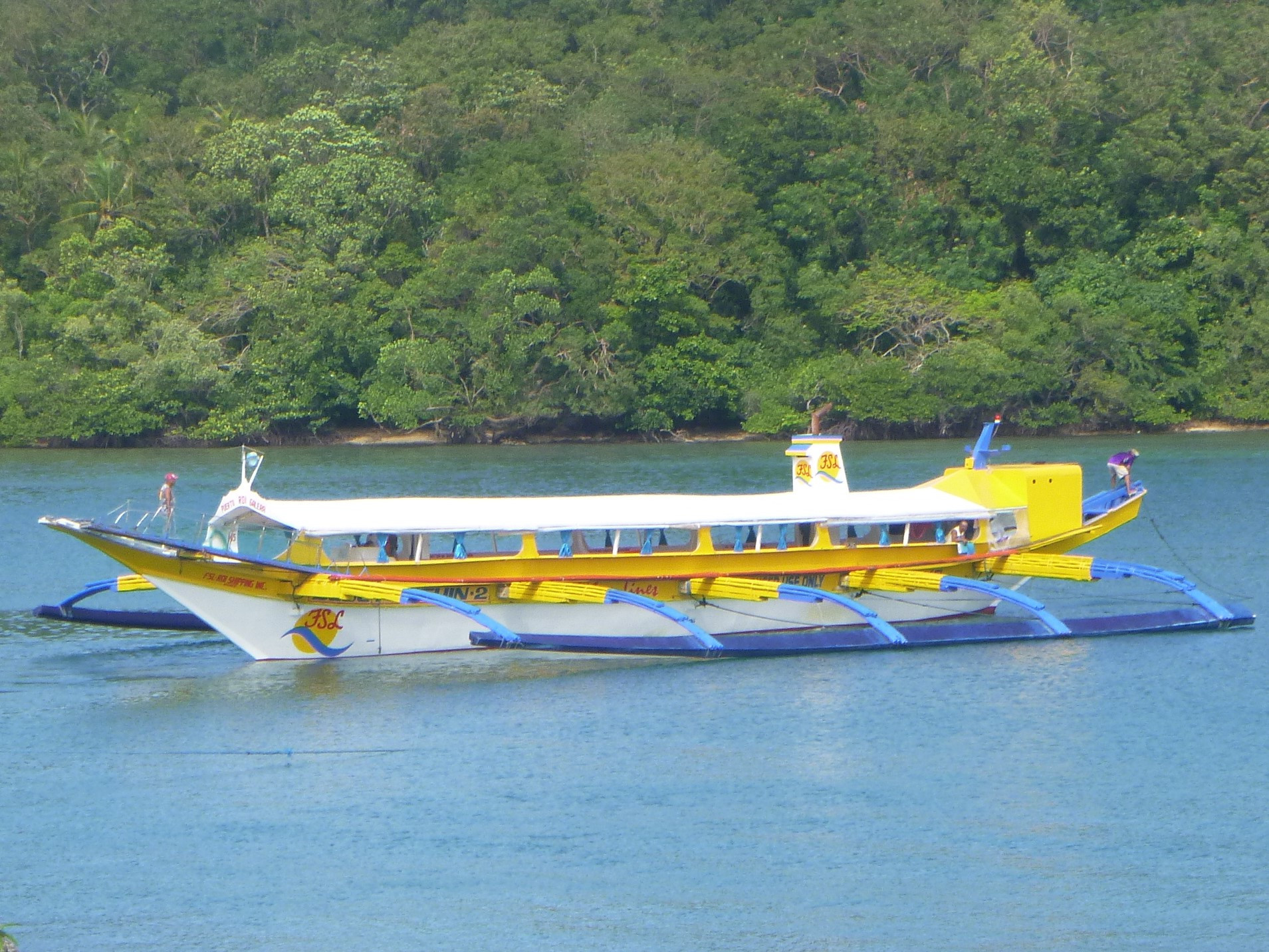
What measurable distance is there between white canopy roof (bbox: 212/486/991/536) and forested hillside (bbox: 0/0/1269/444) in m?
40.8

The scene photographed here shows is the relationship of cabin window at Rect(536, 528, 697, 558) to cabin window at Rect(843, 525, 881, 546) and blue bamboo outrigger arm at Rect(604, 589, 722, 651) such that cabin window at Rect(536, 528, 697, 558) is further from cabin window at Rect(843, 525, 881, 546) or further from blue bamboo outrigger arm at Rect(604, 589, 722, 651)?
cabin window at Rect(843, 525, 881, 546)

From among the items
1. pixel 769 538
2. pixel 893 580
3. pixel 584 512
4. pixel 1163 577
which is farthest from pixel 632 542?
pixel 1163 577

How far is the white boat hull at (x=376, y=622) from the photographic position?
27.8 metres

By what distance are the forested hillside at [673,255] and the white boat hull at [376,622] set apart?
4297cm

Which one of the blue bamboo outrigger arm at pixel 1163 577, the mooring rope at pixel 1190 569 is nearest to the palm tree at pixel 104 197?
the mooring rope at pixel 1190 569

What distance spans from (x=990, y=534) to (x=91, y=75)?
240ft

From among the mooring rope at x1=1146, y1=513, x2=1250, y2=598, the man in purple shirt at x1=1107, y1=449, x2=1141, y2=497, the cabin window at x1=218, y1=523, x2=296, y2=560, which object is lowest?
the mooring rope at x1=1146, y1=513, x2=1250, y2=598

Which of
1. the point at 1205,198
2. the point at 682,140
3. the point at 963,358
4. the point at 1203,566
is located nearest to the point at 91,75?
the point at 682,140

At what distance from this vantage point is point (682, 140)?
257 feet

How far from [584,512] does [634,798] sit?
26.2 ft

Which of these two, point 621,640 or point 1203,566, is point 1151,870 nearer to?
point 621,640

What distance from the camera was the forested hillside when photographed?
72375 mm

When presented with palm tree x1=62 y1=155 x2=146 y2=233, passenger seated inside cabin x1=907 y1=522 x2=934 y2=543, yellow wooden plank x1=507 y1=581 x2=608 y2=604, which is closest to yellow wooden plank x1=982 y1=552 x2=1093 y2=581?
passenger seated inside cabin x1=907 y1=522 x2=934 y2=543

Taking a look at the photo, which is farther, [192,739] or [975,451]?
[975,451]
